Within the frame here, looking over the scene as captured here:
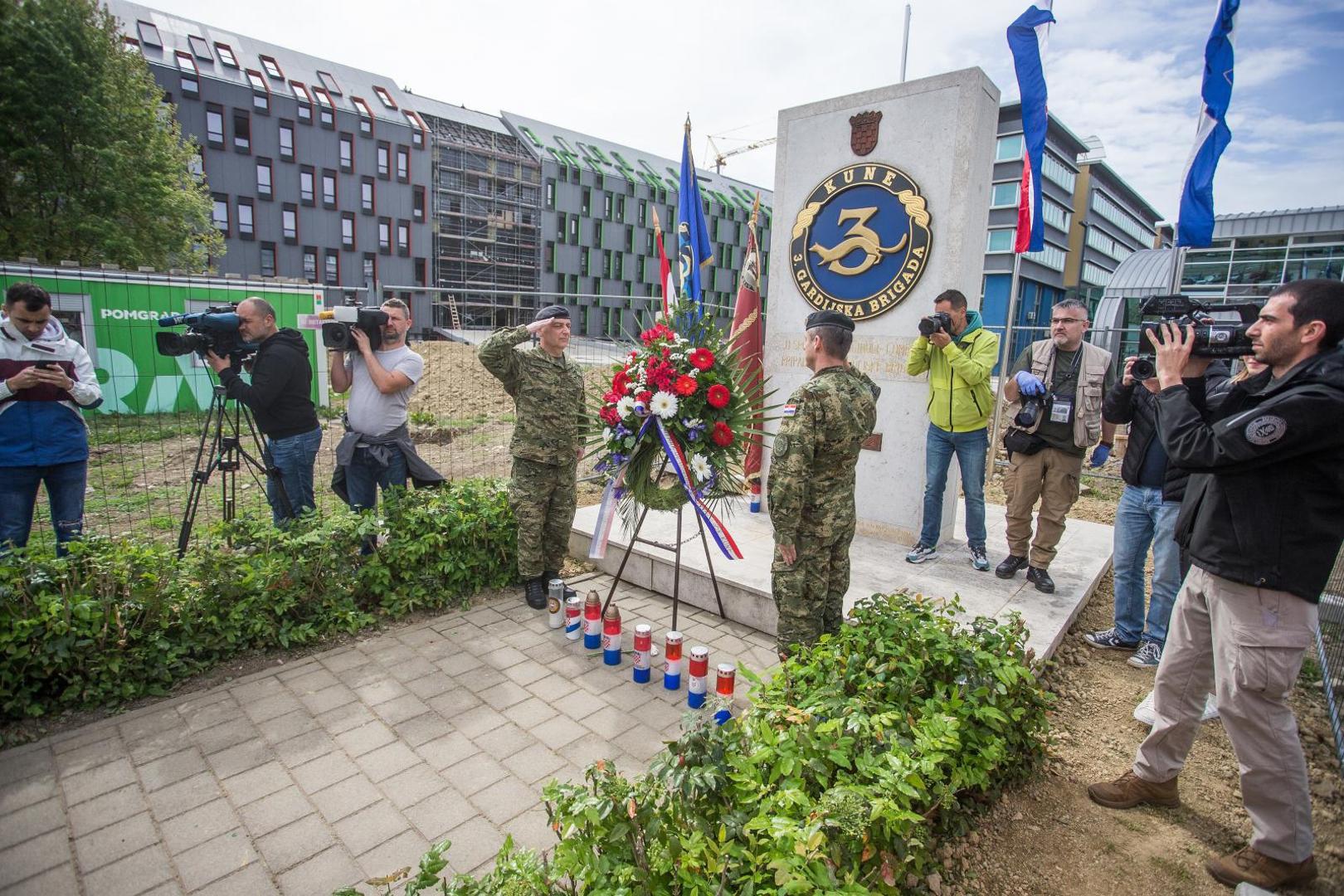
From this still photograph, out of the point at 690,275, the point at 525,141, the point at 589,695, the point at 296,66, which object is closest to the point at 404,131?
the point at 296,66

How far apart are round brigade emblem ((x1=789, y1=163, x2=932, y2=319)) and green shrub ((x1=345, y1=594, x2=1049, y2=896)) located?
3.57 metres

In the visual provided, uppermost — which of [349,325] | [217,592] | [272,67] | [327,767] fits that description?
[272,67]

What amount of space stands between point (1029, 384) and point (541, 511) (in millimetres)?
3539

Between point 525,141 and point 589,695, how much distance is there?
56.7 m

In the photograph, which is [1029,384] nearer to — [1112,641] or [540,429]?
[1112,641]

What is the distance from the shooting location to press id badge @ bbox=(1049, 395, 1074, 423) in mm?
4395

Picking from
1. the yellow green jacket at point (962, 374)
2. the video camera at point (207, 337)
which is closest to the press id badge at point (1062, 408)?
the yellow green jacket at point (962, 374)

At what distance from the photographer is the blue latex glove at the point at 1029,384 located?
4449mm

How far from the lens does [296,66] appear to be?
4122cm

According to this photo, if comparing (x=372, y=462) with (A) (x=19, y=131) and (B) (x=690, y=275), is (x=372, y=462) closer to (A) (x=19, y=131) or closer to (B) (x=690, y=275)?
(B) (x=690, y=275)

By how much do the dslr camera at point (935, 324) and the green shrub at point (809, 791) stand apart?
8.58 ft

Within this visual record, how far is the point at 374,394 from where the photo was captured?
465 centimetres

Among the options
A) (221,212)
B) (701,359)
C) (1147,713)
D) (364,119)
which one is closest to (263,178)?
(221,212)

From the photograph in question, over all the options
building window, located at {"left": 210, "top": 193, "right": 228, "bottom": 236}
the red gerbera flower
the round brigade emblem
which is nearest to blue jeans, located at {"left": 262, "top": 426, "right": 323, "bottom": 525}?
the red gerbera flower
